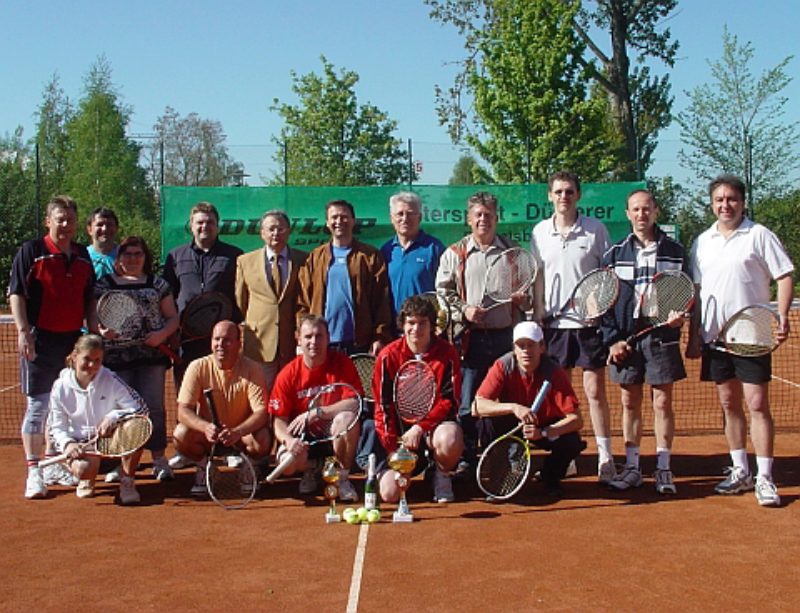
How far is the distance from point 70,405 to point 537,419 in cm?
268

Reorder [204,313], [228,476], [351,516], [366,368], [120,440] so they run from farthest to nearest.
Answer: [204,313] → [366,368] → [228,476] → [120,440] → [351,516]

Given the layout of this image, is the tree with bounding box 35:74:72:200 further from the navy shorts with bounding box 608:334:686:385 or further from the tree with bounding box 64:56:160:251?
the navy shorts with bounding box 608:334:686:385

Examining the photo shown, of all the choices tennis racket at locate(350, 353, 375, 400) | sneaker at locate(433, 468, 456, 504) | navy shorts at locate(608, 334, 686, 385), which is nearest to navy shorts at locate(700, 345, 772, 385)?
navy shorts at locate(608, 334, 686, 385)

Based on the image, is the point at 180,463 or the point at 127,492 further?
the point at 180,463

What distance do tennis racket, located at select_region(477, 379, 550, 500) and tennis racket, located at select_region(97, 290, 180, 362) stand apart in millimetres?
2283

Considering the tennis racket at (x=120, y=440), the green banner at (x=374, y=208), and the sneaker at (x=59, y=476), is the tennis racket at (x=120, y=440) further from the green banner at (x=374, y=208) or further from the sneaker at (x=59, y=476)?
the green banner at (x=374, y=208)

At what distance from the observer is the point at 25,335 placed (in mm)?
5641

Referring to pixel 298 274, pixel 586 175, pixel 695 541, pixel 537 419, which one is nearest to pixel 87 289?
pixel 298 274

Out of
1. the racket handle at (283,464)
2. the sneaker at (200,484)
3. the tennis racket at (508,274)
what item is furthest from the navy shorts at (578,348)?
the sneaker at (200,484)

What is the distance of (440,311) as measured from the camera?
5773 millimetres

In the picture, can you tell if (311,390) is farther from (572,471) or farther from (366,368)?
(572,471)

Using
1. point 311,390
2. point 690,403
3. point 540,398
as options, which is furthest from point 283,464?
point 690,403

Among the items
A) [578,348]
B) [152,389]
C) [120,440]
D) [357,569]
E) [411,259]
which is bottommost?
[357,569]

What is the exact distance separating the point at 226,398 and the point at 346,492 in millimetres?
888
